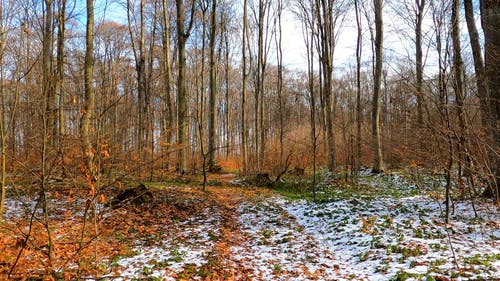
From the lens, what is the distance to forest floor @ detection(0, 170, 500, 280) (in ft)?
15.3

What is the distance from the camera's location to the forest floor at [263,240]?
4664 mm

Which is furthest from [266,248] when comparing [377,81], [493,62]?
[377,81]

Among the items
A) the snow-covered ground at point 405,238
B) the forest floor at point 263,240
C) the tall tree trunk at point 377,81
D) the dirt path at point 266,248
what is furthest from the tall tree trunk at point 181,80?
the tall tree trunk at point 377,81

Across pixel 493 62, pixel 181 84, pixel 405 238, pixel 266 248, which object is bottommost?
pixel 266 248

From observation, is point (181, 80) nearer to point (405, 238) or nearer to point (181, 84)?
point (181, 84)

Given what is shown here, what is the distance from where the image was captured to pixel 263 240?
6750 mm

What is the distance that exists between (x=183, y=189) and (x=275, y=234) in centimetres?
522

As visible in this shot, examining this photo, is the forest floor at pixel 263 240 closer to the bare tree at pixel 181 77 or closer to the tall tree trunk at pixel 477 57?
the tall tree trunk at pixel 477 57

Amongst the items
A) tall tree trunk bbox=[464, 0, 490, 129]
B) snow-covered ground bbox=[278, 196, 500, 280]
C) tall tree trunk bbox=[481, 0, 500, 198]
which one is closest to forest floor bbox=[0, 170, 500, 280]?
snow-covered ground bbox=[278, 196, 500, 280]

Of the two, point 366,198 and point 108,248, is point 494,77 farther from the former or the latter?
point 108,248

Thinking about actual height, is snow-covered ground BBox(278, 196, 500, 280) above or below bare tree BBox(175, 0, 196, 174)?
below

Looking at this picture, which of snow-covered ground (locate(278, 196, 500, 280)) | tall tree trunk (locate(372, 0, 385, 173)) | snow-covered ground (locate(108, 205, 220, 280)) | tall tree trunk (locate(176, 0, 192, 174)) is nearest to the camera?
snow-covered ground (locate(278, 196, 500, 280))

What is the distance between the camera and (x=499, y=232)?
230 inches

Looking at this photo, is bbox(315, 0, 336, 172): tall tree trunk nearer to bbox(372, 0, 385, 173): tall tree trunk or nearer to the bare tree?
bbox(372, 0, 385, 173): tall tree trunk
